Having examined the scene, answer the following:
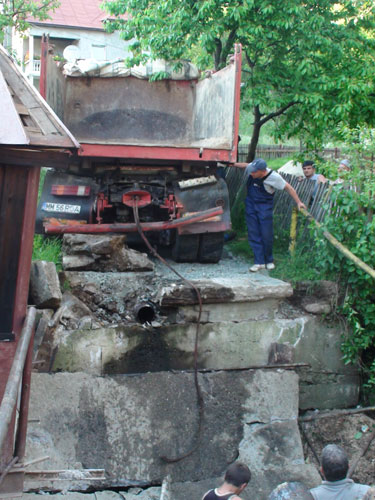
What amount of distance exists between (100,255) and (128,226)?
0.47 meters

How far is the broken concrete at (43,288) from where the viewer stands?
5012mm

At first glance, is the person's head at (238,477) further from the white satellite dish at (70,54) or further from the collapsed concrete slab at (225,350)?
the white satellite dish at (70,54)

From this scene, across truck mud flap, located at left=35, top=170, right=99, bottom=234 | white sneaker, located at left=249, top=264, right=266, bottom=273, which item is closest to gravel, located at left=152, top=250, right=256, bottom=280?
white sneaker, located at left=249, top=264, right=266, bottom=273

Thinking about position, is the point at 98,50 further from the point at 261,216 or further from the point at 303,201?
the point at 261,216

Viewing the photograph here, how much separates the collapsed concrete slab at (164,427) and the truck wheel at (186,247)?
2.17 m

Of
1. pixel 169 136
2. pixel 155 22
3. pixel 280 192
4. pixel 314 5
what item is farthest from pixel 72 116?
pixel 314 5

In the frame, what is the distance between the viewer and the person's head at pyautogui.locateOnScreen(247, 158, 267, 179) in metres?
6.54

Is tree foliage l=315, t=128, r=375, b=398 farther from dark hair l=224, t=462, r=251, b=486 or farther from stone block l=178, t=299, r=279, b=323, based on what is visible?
dark hair l=224, t=462, r=251, b=486

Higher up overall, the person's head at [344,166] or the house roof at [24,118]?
the house roof at [24,118]

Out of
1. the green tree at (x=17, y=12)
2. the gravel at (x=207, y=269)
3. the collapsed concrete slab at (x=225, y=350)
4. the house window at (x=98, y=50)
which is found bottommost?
the collapsed concrete slab at (x=225, y=350)

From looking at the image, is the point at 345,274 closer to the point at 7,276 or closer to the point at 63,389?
the point at 63,389

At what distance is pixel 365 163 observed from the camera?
5836 millimetres

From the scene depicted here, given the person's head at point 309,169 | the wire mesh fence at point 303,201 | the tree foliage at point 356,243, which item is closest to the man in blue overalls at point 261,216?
the wire mesh fence at point 303,201

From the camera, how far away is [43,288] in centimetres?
503
